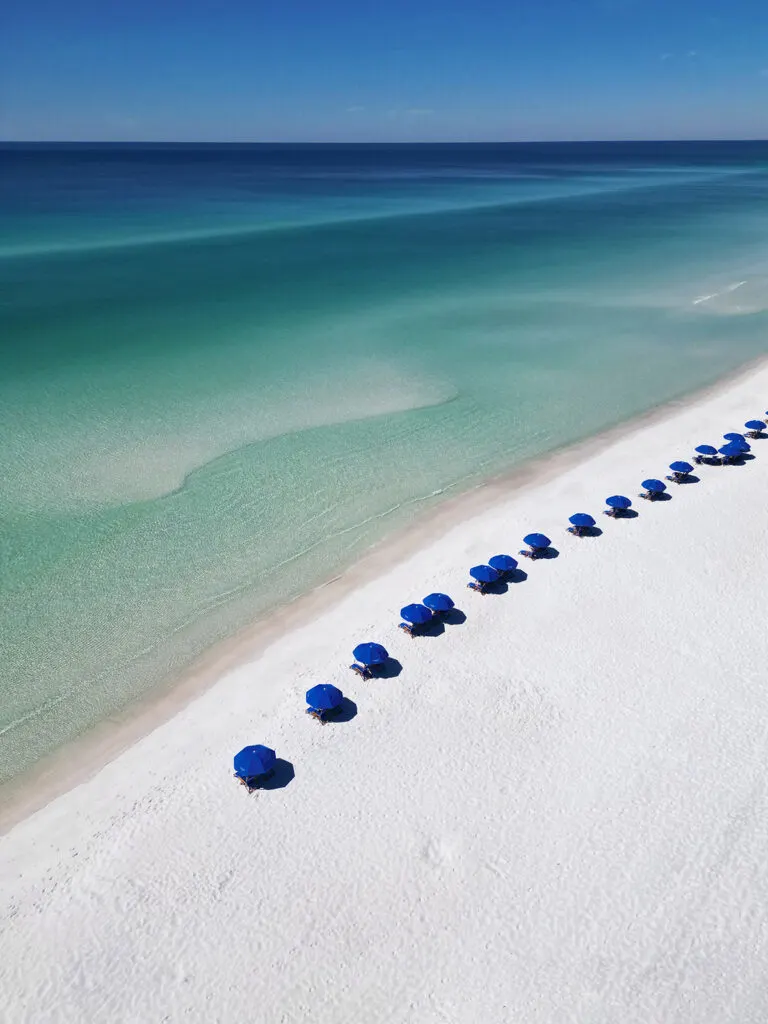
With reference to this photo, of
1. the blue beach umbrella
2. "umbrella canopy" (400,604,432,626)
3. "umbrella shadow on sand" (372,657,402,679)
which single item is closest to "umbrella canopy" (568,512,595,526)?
the blue beach umbrella

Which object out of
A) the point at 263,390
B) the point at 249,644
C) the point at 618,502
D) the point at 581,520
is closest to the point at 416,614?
the point at 249,644

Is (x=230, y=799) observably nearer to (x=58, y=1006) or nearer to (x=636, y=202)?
(x=58, y=1006)

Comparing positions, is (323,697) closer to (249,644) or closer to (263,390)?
(249,644)

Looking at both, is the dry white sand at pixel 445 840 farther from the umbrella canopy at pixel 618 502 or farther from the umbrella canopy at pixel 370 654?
the umbrella canopy at pixel 618 502

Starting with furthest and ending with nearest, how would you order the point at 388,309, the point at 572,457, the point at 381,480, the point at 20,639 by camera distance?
1. the point at 388,309
2. the point at 572,457
3. the point at 381,480
4. the point at 20,639

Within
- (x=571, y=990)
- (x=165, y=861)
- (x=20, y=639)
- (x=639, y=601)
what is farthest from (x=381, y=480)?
(x=571, y=990)
